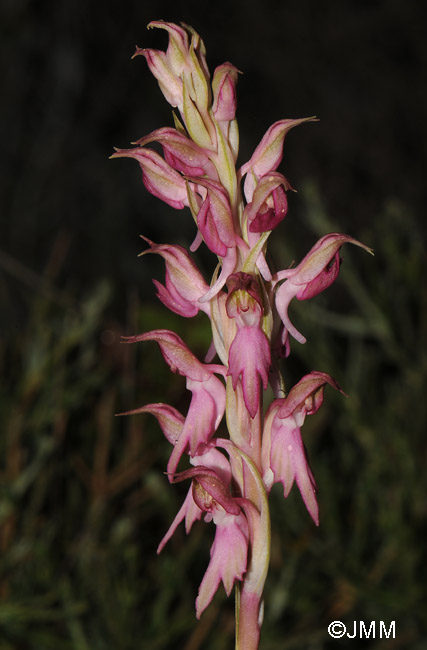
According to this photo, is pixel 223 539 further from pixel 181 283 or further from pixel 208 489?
pixel 181 283

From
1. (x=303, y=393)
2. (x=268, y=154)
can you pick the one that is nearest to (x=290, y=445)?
(x=303, y=393)

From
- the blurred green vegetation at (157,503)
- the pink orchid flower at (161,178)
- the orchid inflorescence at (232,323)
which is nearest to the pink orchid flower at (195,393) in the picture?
the orchid inflorescence at (232,323)

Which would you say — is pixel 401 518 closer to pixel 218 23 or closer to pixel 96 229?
pixel 96 229

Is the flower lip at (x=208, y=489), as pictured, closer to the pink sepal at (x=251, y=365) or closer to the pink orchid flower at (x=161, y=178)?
the pink sepal at (x=251, y=365)

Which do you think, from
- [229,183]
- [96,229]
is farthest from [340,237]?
[96,229]

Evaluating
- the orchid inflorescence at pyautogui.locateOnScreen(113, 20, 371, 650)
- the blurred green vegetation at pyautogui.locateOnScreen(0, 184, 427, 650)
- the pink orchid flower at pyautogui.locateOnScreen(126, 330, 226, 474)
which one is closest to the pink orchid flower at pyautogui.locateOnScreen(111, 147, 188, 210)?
the orchid inflorescence at pyautogui.locateOnScreen(113, 20, 371, 650)
